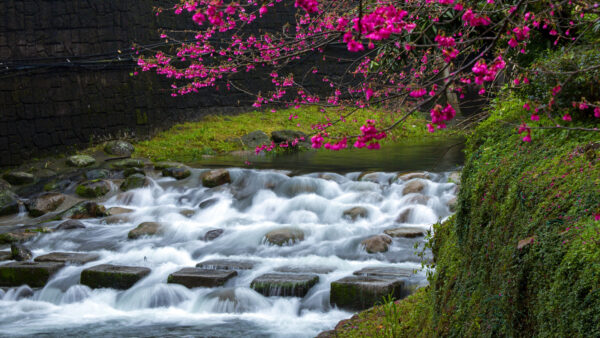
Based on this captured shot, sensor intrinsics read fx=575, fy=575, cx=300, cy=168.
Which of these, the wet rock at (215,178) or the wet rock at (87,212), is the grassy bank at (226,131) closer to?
the wet rock at (215,178)

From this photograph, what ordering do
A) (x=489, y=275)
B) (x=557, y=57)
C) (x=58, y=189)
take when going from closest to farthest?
(x=489, y=275) → (x=557, y=57) → (x=58, y=189)

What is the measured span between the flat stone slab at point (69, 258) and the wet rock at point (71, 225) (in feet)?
4.34

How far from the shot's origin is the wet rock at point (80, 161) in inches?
516

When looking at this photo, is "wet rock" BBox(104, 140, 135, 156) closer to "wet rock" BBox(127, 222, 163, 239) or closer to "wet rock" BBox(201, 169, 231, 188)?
"wet rock" BBox(201, 169, 231, 188)

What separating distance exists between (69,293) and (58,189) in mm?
5113

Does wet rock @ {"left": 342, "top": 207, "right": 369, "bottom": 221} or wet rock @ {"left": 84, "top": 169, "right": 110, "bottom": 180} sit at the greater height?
wet rock @ {"left": 84, "top": 169, "right": 110, "bottom": 180}

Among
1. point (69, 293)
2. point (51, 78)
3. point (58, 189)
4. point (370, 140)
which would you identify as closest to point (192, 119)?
point (51, 78)

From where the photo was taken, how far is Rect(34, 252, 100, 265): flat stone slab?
8117 mm

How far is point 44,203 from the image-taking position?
1102 cm

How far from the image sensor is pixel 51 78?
44.2 ft

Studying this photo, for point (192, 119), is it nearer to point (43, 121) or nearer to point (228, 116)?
point (228, 116)

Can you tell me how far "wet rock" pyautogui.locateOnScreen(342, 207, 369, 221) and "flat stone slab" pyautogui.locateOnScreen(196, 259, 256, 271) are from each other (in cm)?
217

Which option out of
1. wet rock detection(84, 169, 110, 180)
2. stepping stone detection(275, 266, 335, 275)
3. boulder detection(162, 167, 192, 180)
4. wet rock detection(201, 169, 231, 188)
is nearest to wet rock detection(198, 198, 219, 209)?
wet rock detection(201, 169, 231, 188)

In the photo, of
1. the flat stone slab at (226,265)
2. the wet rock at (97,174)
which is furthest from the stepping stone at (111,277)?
the wet rock at (97,174)
